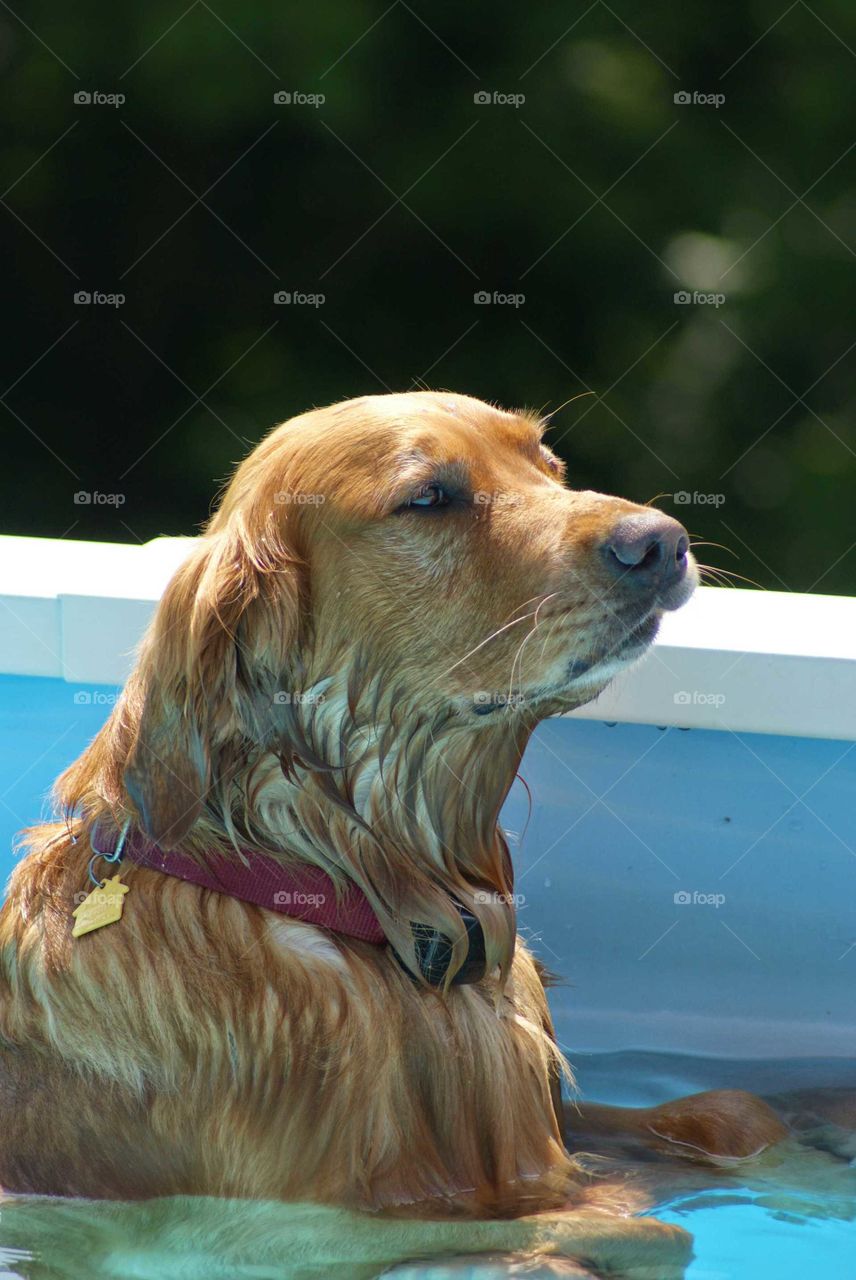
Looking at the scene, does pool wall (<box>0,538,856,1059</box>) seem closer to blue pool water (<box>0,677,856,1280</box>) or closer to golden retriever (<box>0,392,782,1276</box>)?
blue pool water (<box>0,677,856,1280</box>)

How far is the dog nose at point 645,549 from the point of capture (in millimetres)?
2408

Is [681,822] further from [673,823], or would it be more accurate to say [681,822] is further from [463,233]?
[463,233]

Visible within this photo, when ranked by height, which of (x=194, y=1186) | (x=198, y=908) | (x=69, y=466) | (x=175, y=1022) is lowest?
(x=194, y=1186)

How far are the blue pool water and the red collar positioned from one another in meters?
1.07

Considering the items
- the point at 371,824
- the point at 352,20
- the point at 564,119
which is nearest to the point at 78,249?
the point at 352,20

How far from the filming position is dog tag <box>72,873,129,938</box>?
8.14 ft

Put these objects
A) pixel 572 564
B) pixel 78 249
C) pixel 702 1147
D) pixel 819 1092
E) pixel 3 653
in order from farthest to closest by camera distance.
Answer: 1. pixel 78 249
2. pixel 3 653
3. pixel 819 1092
4. pixel 702 1147
5. pixel 572 564

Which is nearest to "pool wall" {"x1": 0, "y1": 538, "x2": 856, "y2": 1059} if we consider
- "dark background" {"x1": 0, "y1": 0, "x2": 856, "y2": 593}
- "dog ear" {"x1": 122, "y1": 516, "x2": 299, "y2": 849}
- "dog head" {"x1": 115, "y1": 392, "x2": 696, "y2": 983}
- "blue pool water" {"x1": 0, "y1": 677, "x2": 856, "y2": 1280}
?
"blue pool water" {"x1": 0, "y1": 677, "x2": 856, "y2": 1280}

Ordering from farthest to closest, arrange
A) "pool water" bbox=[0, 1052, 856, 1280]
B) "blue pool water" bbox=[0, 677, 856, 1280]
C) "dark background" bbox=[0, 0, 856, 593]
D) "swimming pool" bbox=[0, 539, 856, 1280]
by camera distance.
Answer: "dark background" bbox=[0, 0, 856, 593], "blue pool water" bbox=[0, 677, 856, 1280], "swimming pool" bbox=[0, 539, 856, 1280], "pool water" bbox=[0, 1052, 856, 1280]

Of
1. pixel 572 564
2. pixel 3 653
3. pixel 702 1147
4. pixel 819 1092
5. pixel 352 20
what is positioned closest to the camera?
pixel 572 564

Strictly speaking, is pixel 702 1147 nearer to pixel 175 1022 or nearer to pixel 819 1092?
pixel 819 1092

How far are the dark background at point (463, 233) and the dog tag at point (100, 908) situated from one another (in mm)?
3516

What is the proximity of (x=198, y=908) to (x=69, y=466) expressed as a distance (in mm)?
3947

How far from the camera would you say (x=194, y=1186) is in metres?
2.50
